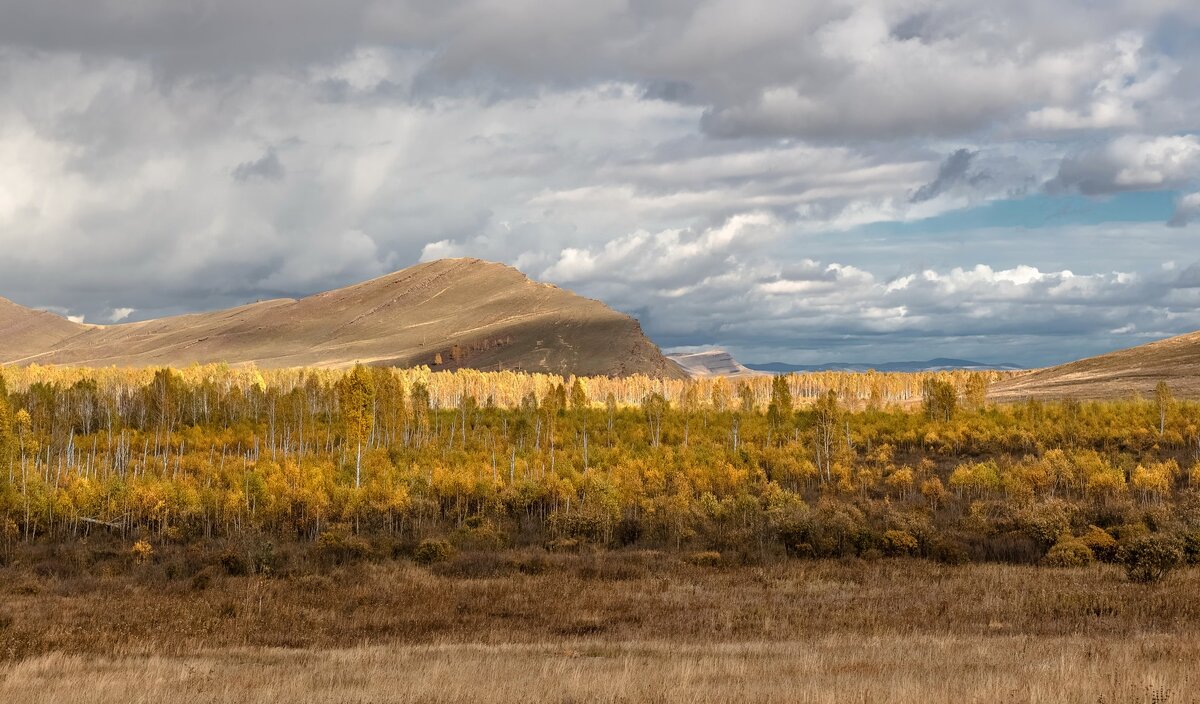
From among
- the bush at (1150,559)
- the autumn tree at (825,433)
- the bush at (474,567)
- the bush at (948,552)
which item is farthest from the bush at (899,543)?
the autumn tree at (825,433)

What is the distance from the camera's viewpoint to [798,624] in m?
34.8

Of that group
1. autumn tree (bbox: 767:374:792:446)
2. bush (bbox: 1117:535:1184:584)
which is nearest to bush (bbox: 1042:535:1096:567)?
bush (bbox: 1117:535:1184:584)

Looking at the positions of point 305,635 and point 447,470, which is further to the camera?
point 447,470

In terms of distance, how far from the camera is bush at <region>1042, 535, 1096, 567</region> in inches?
2162

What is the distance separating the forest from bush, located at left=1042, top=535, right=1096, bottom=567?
17 centimetres

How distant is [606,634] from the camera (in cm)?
3428

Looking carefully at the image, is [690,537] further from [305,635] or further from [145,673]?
[145,673]

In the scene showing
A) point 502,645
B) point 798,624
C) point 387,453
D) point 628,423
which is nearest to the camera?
point 502,645

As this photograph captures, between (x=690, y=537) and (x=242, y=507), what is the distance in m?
43.1

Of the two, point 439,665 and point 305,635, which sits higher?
point 439,665

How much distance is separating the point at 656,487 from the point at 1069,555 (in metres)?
47.8

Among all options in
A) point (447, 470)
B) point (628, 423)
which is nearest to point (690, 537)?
point (447, 470)

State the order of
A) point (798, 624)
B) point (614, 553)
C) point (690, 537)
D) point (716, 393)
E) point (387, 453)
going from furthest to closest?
point (716, 393)
point (387, 453)
point (690, 537)
point (614, 553)
point (798, 624)

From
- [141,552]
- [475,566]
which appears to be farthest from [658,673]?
[141,552]
